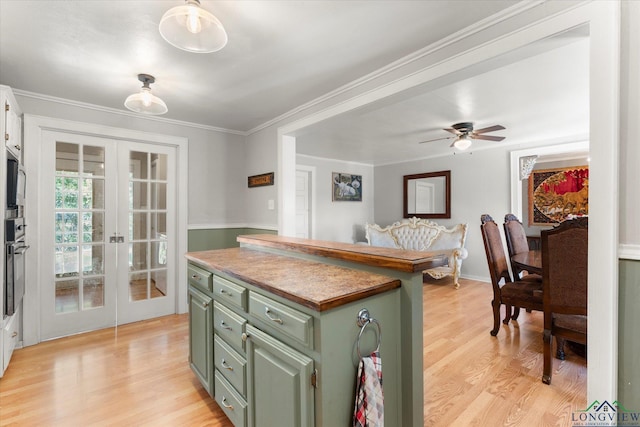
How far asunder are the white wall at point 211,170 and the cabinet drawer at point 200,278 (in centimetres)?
166

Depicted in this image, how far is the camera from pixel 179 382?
2117 mm

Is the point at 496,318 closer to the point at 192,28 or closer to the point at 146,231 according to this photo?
the point at 192,28

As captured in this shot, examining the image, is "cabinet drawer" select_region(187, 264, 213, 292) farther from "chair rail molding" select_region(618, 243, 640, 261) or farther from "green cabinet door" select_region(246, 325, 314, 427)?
"chair rail molding" select_region(618, 243, 640, 261)

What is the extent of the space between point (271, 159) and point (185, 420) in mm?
2490

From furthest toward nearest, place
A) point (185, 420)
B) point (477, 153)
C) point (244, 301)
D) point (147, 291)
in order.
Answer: point (477, 153) < point (147, 291) < point (185, 420) < point (244, 301)

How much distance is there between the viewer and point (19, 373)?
2232mm

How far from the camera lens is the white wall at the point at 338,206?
599 cm

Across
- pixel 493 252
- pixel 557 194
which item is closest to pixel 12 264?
pixel 493 252

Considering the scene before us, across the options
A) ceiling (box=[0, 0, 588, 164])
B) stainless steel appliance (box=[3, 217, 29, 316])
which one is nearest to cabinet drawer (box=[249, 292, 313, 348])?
ceiling (box=[0, 0, 588, 164])

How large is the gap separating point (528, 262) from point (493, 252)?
0.29 meters

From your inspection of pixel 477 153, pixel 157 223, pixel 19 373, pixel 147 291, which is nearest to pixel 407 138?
pixel 477 153

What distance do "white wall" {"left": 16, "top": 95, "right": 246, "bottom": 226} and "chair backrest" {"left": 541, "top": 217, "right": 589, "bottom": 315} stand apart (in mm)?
3165

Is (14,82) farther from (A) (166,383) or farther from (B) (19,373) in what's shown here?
(A) (166,383)

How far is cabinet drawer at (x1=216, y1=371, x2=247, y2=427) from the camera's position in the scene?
1.49 meters
